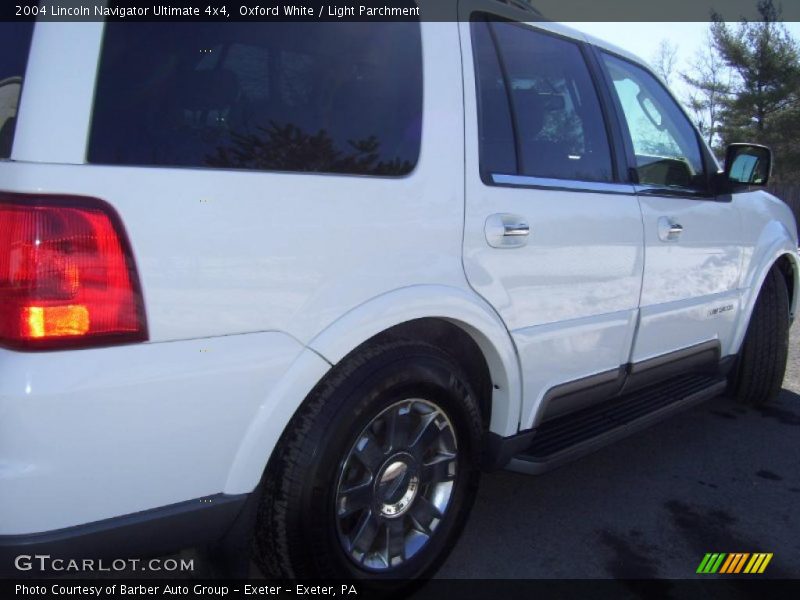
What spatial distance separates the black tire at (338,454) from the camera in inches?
78.8

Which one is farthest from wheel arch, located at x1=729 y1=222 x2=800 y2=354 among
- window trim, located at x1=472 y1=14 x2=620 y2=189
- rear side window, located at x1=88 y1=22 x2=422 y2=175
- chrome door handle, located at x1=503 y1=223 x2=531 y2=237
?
rear side window, located at x1=88 y1=22 x2=422 y2=175

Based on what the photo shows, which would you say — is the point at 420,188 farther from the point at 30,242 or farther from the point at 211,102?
the point at 30,242

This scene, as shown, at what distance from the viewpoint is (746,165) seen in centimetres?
370

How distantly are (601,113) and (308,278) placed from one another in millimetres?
1773

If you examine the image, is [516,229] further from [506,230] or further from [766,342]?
[766,342]

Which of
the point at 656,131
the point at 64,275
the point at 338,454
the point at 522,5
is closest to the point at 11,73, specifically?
the point at 64,275

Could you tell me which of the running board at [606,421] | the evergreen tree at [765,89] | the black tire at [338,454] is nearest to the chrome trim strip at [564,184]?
the black tire at [338,454]

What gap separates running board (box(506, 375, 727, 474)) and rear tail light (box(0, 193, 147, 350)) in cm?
160

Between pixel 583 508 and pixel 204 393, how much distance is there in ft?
6.65

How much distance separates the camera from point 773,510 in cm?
322

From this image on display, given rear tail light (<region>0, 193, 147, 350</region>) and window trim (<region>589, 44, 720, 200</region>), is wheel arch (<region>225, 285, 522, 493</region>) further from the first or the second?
window trim (<region>589, 44, 720, 200</region>)

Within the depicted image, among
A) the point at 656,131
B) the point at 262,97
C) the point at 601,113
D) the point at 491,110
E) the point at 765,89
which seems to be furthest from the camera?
the point at 765,89

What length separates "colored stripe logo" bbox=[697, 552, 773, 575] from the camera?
273 cm

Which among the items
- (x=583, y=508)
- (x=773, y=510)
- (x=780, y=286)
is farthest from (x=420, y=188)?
(x=780, y=286)
